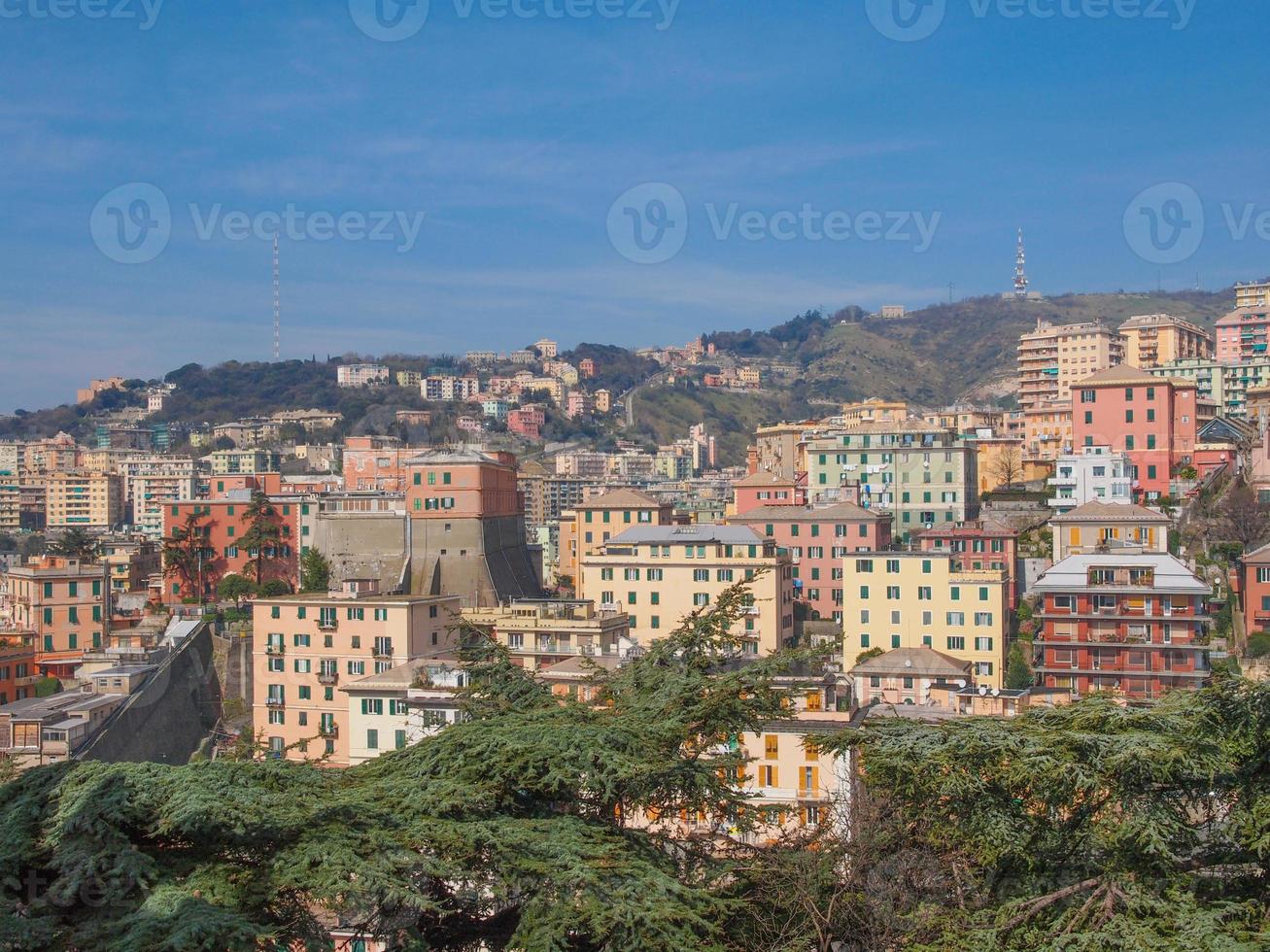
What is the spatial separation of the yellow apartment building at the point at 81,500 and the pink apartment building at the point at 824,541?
8389cm

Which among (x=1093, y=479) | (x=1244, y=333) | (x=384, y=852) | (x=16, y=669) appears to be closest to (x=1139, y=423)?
(x=1093, y=479)

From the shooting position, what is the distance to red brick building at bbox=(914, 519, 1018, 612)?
39750 mm

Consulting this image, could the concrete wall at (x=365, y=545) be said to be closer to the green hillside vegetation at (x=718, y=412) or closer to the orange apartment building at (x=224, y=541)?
the orange apartment building at (x=224, y=541)

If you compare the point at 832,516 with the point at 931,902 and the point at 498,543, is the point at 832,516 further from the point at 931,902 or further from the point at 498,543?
the point at 931,902

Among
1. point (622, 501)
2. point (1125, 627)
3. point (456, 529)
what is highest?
point (622, 501)

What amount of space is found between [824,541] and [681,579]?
8.58m

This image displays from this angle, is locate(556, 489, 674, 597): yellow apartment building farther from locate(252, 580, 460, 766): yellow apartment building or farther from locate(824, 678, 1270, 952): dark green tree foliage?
locate(824, 678, 1270, 952): dark green tree foliage

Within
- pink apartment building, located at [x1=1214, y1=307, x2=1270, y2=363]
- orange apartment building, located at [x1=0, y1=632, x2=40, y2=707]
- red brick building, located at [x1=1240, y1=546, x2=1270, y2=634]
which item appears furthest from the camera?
pink apartment building, located at [x1=1214, y1=307, x2=1270, y2=363]

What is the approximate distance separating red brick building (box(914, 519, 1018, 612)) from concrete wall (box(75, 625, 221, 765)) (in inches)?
913

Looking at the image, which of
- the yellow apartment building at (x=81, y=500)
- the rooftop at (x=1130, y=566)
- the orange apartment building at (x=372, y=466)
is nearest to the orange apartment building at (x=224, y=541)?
the orange apartment building at (x=372, y=466)

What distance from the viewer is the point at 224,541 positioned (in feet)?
213

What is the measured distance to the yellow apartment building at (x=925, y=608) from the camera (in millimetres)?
36781

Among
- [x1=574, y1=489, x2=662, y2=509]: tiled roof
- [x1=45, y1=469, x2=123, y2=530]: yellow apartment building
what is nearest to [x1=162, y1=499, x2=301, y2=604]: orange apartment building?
[x1=574, y1=489, x2=662, y2=509]: tiled roof

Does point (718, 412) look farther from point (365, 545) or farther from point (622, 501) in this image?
point (365, 545)
